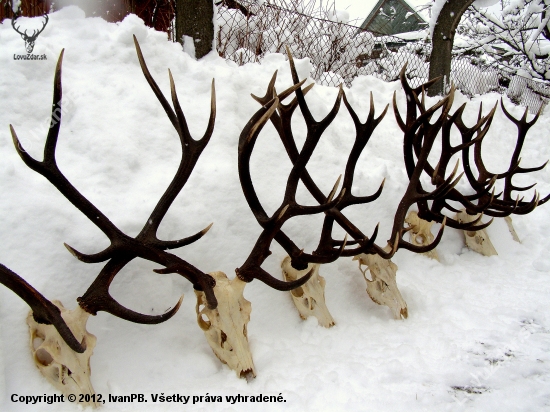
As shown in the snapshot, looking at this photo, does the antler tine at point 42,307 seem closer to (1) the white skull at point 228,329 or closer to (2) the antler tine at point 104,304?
(2) the antler tine at point 104,304

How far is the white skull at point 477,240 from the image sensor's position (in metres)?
3.36

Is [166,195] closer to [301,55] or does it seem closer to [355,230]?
[355,230]

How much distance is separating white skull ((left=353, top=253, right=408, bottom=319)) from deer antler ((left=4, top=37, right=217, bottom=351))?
107 cm

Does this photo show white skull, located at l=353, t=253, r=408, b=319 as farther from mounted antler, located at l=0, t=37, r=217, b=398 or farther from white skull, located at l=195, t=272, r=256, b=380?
mounted antler, located at l=0, t=37, r=217, b=398

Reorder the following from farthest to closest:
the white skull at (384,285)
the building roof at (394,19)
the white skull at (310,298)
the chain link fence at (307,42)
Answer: the building roof at (394,19) → the chain link fence at (307,42) → the white skull at (384,285) → the white skull at (310,298)

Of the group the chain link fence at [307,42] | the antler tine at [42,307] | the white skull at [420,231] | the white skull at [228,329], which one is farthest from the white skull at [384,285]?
the chain link fence at [307,42]

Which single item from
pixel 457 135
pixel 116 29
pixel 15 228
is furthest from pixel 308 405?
pixel 457 135

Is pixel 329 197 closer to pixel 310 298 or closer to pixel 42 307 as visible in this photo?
pixel 310 298

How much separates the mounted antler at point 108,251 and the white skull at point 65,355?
14 mm

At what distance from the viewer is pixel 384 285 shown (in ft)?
7.98

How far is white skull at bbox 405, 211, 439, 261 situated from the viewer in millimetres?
3014

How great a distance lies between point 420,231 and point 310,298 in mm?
1266

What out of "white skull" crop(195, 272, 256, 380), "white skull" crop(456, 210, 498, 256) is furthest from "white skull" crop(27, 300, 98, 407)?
"white skull" crop(456, 210, 498, 256)

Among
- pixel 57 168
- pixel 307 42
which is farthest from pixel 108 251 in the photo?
pixel 307 42
